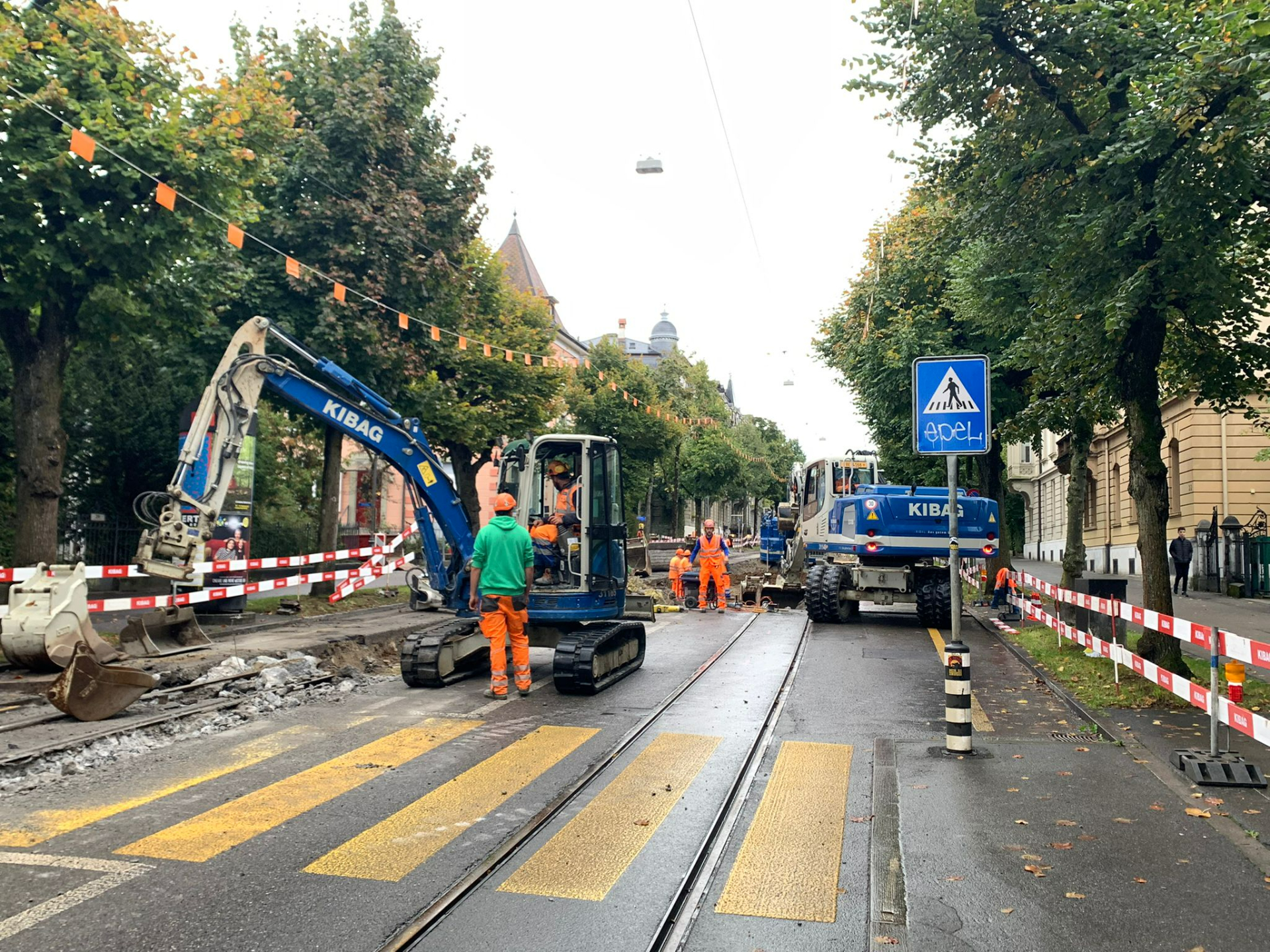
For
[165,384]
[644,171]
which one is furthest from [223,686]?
[165,384]

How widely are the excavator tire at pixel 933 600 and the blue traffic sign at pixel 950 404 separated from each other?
9.67 meters

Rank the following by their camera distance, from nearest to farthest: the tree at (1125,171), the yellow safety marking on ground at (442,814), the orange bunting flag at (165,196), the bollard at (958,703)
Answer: the yellow safety marking on ground at (442,814)
the bollard at (958,703)
the tree at (1125,171)
the orange bunting flag at (165,196)

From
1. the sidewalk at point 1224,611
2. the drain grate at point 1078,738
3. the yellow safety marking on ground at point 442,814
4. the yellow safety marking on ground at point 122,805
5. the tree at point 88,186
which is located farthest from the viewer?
the sidewalk at point 1224,611

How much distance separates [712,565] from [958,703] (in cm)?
1296

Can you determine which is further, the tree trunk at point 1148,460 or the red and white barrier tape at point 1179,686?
the tree trunk at point 1148,460

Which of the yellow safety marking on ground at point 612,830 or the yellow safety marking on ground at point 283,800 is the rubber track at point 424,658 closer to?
the yellow safety marking on ground at point 283,800

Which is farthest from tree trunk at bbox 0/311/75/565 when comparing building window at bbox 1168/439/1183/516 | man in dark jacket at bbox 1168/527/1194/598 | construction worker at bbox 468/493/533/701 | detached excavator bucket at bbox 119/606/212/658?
building window at bbox 1168/439/1183/516

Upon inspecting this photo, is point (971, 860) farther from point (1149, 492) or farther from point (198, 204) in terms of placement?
point (198, 204)

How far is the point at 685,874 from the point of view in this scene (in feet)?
16.1

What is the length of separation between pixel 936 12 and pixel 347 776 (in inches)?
351

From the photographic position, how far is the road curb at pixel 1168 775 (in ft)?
17.0

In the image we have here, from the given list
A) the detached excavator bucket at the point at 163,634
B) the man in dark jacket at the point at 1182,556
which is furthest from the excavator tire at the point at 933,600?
the detached excavator bucket at the point at 163,634

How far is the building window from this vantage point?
28203mm

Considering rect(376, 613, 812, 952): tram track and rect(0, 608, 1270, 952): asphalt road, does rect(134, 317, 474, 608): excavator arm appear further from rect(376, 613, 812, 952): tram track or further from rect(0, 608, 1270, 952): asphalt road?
rect(376, 613, 812, 952): tram track
